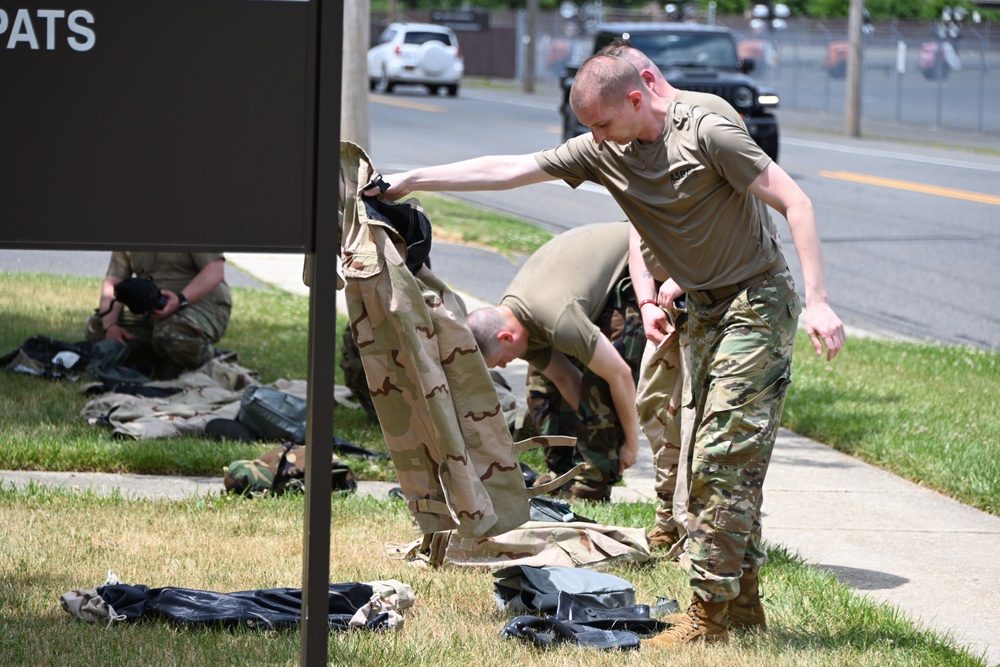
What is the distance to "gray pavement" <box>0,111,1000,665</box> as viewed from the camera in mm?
4746

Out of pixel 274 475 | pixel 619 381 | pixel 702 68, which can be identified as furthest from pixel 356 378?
pixel 702 68

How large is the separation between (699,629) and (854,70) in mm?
24291

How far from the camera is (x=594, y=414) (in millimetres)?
5793

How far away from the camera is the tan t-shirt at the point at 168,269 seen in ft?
25.7

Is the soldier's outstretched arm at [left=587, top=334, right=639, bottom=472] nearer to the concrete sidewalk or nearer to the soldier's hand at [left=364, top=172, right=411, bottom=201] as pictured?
the concrete sidewalk

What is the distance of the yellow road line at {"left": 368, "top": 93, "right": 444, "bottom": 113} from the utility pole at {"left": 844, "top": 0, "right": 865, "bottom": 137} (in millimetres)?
9807

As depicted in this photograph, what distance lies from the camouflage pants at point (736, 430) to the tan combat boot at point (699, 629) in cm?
6

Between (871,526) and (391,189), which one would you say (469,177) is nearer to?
(391,189)

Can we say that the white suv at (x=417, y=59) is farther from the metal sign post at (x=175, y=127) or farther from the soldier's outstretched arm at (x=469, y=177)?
the metal sign post at (x=175, y=127)

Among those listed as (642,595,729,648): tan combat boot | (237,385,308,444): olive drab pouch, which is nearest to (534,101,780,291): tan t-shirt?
(642,595,729,648): tan combat boot

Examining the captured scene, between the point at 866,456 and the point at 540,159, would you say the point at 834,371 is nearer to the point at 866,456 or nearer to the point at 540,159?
the point at 866,456

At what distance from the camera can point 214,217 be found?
311 cm

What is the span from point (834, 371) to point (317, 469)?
19.8 ft

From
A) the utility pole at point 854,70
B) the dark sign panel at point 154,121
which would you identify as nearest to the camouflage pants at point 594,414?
the dark sign panel at point 154,121
